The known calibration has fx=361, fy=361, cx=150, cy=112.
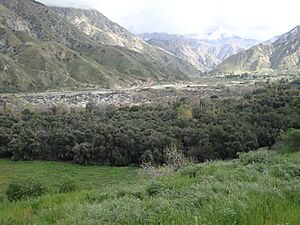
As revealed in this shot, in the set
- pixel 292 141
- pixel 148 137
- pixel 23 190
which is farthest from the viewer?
pixel 148 137

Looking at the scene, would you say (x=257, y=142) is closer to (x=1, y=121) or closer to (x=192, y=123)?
(x=192, y=123)

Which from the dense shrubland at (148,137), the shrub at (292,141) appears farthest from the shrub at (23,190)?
the dense shrubland at (148,137)

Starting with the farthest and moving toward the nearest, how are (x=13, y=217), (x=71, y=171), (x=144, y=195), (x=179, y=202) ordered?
(x=71, y=171), (x=144, y=195), (x=13, y=217), (x=179, y=202)

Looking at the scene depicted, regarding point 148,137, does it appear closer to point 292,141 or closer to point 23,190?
point 292,141

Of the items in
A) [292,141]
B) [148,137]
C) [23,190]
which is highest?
[23,190]

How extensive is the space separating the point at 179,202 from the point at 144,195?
10.9 feet

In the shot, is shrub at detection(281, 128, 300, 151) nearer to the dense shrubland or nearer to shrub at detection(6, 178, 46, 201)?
the dense shrubland

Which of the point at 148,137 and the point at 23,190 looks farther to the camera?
the point at 148,137

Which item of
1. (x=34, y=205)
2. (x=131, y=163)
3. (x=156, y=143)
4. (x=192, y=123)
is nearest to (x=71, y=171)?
(x=131, y=163)

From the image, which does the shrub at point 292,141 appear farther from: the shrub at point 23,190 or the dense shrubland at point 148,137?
the shrub at point 23,190

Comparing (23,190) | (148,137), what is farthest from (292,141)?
(23,190)

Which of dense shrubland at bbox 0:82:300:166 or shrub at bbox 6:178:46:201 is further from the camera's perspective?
dense shrubland at bbox 0:82:300:166

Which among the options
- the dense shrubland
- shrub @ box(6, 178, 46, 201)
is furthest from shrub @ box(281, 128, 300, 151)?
shrub @ box(6, 178, 46, 201)

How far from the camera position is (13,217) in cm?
838
